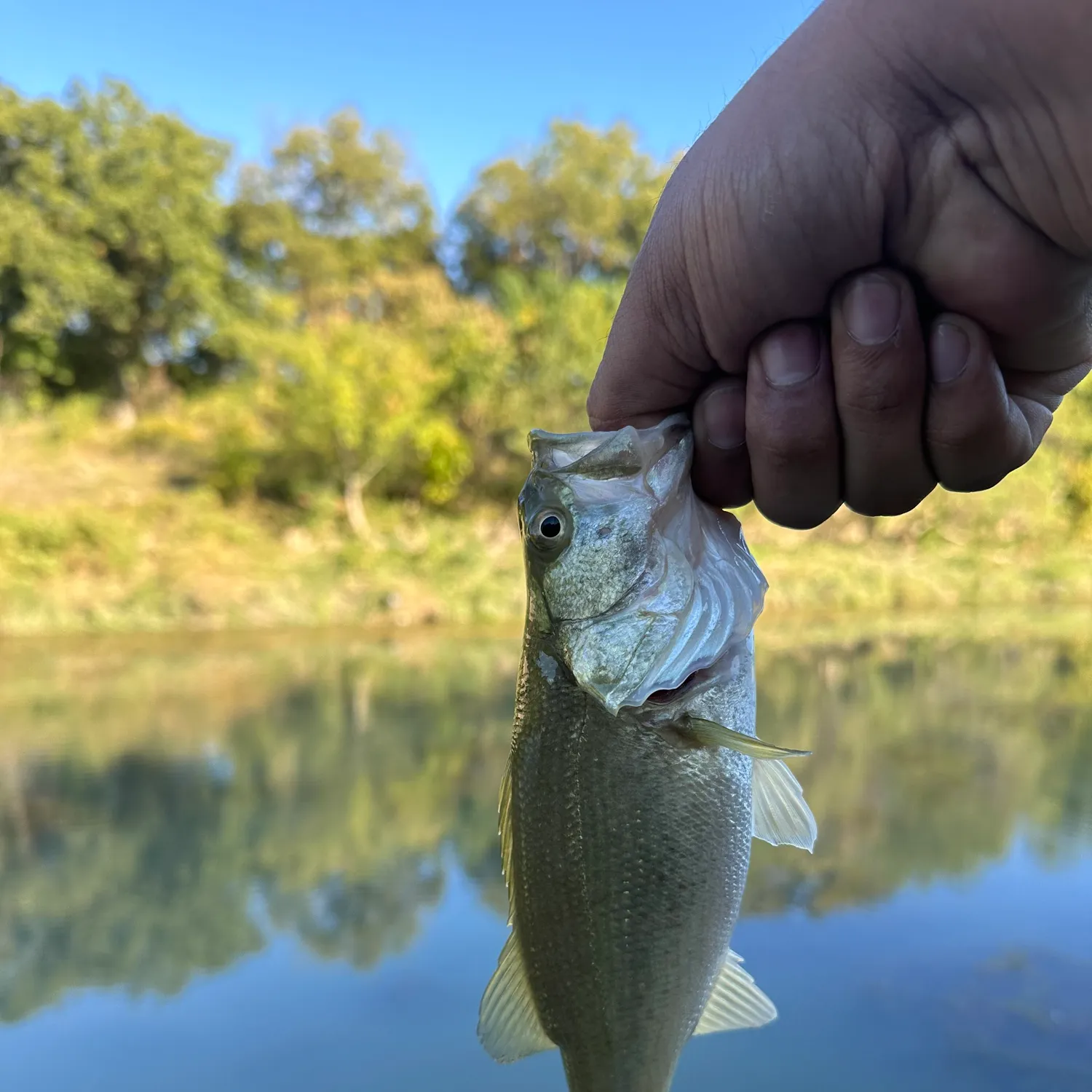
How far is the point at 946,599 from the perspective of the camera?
9.97m

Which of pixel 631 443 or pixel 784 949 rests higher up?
pixel 631 443

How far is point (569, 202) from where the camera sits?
18734 millimetres

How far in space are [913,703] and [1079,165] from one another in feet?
17.3

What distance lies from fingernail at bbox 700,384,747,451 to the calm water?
6.70 feet

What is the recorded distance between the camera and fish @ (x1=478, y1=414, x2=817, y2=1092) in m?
1.14

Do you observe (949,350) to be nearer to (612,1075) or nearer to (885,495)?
(885,495)

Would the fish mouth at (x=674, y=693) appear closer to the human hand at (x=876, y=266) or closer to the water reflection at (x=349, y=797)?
the human hand at (x=876, y=266)

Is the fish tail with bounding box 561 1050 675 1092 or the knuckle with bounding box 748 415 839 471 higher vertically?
the knuckle with bounding box 748 415 839 471

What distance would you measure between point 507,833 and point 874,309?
848mm

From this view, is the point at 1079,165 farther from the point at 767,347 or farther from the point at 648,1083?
Answer: the point at 648,1083

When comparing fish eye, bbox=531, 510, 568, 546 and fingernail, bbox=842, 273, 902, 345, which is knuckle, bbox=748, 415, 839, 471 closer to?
fingernail, bbox=842, 273, 902, 345

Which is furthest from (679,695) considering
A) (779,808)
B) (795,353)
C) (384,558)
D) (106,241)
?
(106,241)

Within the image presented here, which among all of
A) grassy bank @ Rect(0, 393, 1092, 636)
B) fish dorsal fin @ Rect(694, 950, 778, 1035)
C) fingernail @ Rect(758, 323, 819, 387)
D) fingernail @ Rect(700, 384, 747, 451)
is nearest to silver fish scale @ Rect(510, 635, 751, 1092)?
fish dorsal fin @ Rect(694, 950, 778, 1035)

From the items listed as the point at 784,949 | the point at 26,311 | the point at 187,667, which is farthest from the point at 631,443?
the point at 26,311
